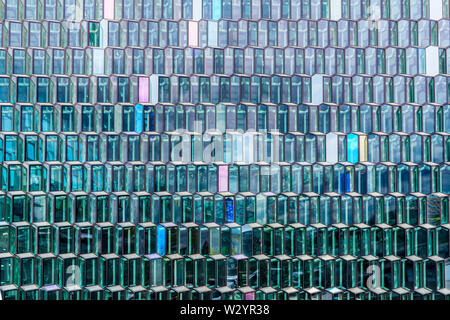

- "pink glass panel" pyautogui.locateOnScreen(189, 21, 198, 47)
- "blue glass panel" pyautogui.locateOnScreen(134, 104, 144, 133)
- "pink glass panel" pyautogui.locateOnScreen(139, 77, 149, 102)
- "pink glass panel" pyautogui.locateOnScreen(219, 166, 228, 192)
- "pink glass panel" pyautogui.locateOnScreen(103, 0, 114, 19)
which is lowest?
"pink glass panel" pyautogui.locateOnScreen(219, 166, 228, 192)

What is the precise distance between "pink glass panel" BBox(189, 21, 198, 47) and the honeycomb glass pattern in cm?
1

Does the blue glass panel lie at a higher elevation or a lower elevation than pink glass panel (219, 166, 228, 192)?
higher

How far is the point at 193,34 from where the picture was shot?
2.46 meters

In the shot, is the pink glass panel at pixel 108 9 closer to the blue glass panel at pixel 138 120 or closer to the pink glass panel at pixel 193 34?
the pink glass panel at pixel 193 34

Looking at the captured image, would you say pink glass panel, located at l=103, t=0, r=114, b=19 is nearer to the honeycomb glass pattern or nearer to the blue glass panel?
the honeycomb glass pattern

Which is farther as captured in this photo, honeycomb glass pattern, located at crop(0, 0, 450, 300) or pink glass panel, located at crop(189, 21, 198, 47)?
pink glass panel, located at crop(189, 21, 198, 47)

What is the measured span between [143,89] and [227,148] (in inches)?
25.4

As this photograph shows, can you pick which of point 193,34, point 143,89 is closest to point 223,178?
point 143,89

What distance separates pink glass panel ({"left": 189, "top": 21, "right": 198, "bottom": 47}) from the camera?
8.06ft

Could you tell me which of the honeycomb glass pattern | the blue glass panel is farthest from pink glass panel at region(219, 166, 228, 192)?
the blue glass panel

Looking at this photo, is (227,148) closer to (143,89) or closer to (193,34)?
(143,89)

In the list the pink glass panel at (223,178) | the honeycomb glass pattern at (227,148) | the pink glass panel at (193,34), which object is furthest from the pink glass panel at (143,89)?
the pink glass panel at (223,178)

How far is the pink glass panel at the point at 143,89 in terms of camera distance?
2.39 meters
